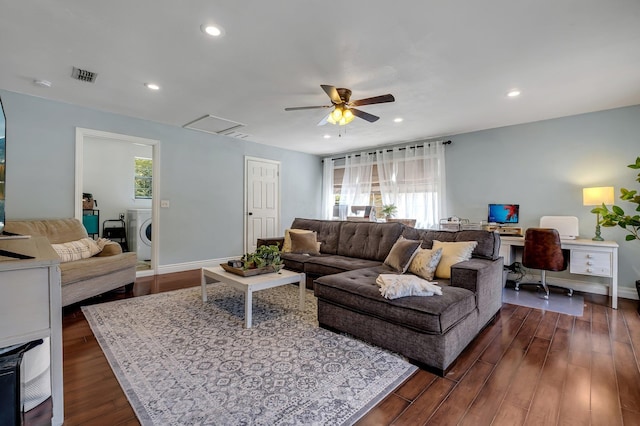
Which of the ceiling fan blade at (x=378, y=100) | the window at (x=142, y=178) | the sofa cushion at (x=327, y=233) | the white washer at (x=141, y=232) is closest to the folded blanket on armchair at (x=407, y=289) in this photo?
the ceiling fan blade at (x=378, y=100)

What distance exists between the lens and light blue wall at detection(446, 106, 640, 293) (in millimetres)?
3801

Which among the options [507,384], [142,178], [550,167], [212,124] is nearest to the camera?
[507,384]

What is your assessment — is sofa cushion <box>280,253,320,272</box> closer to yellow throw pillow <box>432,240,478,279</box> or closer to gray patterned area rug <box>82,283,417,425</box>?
gray patterned area rug <box>82,283,417,425</box>

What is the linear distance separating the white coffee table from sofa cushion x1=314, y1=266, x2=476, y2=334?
0.40m

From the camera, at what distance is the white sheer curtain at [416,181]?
535cm

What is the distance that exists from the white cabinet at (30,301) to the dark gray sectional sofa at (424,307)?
1.81 m

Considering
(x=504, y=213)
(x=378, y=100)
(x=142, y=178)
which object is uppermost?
(x=378, y=100)

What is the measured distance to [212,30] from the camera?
2.22 m

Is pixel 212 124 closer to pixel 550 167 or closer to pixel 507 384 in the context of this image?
pixel 507 384

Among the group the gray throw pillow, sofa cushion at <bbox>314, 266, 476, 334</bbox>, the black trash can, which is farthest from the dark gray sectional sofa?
the black trash can

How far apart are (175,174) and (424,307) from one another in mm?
4434

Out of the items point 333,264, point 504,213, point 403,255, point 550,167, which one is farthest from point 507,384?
point 550,167

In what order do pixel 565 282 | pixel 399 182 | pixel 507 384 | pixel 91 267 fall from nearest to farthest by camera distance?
pixel 507 384, pixel 91 267, pixel 565 282, pixel 399 182

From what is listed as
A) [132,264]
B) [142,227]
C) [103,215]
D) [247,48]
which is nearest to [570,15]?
[247,48]
